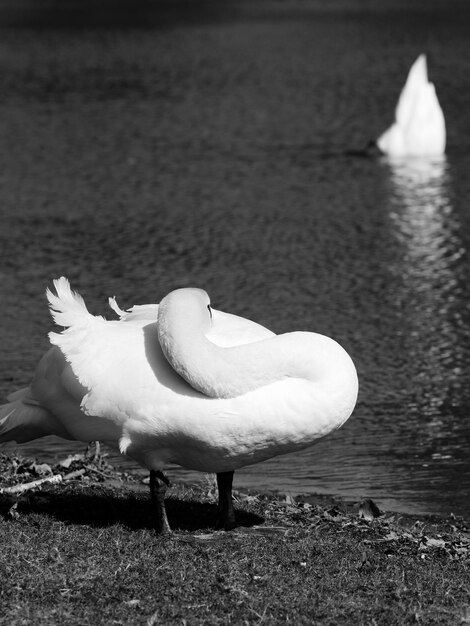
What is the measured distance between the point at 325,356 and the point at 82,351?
4.27ft

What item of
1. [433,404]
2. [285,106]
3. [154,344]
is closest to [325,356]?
[154,344]

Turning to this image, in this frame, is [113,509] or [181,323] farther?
[113,509]

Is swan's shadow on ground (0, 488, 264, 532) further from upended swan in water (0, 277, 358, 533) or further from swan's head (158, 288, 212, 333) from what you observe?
swan's head (158, 288, 212, 333)

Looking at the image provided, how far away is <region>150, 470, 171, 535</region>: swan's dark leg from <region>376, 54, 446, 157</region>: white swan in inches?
660

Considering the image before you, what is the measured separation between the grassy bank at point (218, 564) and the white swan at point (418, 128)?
15631 millimetres

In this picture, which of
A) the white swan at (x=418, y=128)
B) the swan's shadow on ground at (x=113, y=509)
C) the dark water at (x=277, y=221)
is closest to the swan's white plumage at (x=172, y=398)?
the swan's shadow on ground at (x=113, y=509)

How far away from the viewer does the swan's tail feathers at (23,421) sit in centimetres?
679

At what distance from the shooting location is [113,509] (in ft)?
22.7

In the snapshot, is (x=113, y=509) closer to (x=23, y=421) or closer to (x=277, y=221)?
(x=23, y=421)

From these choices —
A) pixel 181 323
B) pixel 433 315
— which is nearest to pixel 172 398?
pixel 181 323

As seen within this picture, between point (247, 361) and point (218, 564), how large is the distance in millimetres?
1003

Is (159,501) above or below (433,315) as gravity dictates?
above

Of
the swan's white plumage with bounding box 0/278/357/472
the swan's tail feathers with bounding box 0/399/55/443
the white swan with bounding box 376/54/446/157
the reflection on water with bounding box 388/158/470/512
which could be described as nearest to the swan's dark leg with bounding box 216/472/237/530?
the swan's white plumage with bounding box 0/278/357/472

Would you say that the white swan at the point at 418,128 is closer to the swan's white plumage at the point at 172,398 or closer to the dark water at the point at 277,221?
the dark water at the point at 277,221
